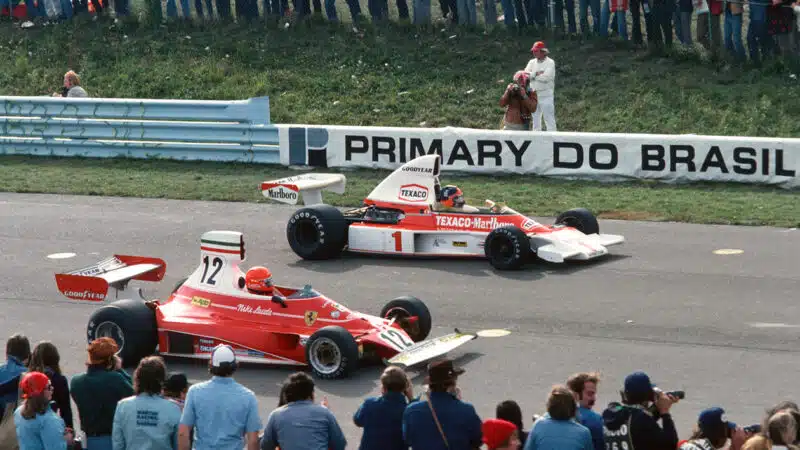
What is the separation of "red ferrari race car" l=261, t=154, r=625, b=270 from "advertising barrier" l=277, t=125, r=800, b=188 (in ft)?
13.8

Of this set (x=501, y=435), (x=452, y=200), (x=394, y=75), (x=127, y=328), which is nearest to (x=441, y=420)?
(x=501, y=435)

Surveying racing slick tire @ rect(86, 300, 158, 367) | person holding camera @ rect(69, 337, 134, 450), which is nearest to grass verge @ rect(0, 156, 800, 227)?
racing slick tire @ rect(86, 300, 158, 367)

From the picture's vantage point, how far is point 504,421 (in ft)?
24.3

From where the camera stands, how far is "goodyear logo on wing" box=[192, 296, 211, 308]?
40.9 feet

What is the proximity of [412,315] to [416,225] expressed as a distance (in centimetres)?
410

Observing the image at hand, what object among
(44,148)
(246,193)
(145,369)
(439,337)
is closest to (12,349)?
(145,369)

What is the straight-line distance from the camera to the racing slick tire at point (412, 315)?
12.3 metres

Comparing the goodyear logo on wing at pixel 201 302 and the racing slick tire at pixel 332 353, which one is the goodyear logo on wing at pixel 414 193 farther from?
the racing slick tire at pixel 332 353

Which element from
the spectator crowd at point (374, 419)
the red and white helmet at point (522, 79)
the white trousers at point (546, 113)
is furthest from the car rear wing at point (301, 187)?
the spectator crowd at point (374, 419)

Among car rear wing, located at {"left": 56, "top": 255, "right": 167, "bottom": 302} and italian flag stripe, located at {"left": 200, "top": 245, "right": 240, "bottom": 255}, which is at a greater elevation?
italian flag stripe, located at {"left": 200, "top": 245, "right": 240, "bottom": 255}

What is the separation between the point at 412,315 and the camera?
12.3 meters

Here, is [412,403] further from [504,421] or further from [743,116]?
[743,116]

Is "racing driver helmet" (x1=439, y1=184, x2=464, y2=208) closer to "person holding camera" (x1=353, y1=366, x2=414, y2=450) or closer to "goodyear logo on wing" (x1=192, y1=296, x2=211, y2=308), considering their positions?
"goodyear logo on wing" (x1=192, y1=296, x2=211, y2=308)

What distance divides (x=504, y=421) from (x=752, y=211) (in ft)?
38.1
